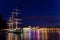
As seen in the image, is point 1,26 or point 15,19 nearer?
point 1,26

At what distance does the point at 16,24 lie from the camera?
16.2 m

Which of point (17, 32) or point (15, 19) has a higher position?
point (15, 19)

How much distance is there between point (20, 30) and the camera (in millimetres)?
14383

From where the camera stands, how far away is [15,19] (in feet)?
55.5

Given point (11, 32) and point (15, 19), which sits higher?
point (15, 19)

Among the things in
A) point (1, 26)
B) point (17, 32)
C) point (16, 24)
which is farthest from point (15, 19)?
point (1, 26)

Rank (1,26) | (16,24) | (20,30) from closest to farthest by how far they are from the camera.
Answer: (1,26)
(20,30)
(16,24)

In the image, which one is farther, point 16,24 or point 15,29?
point 16,24

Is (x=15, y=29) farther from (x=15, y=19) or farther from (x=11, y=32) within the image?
(x=15, y=19)

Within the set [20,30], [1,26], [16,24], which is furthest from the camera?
[16,24]

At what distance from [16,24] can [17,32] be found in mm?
1127

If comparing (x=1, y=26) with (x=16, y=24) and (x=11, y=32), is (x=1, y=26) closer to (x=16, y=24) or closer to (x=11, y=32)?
(x=11, y=32)

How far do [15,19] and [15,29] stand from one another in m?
2.58

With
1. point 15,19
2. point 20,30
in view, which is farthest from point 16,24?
point 20,30
